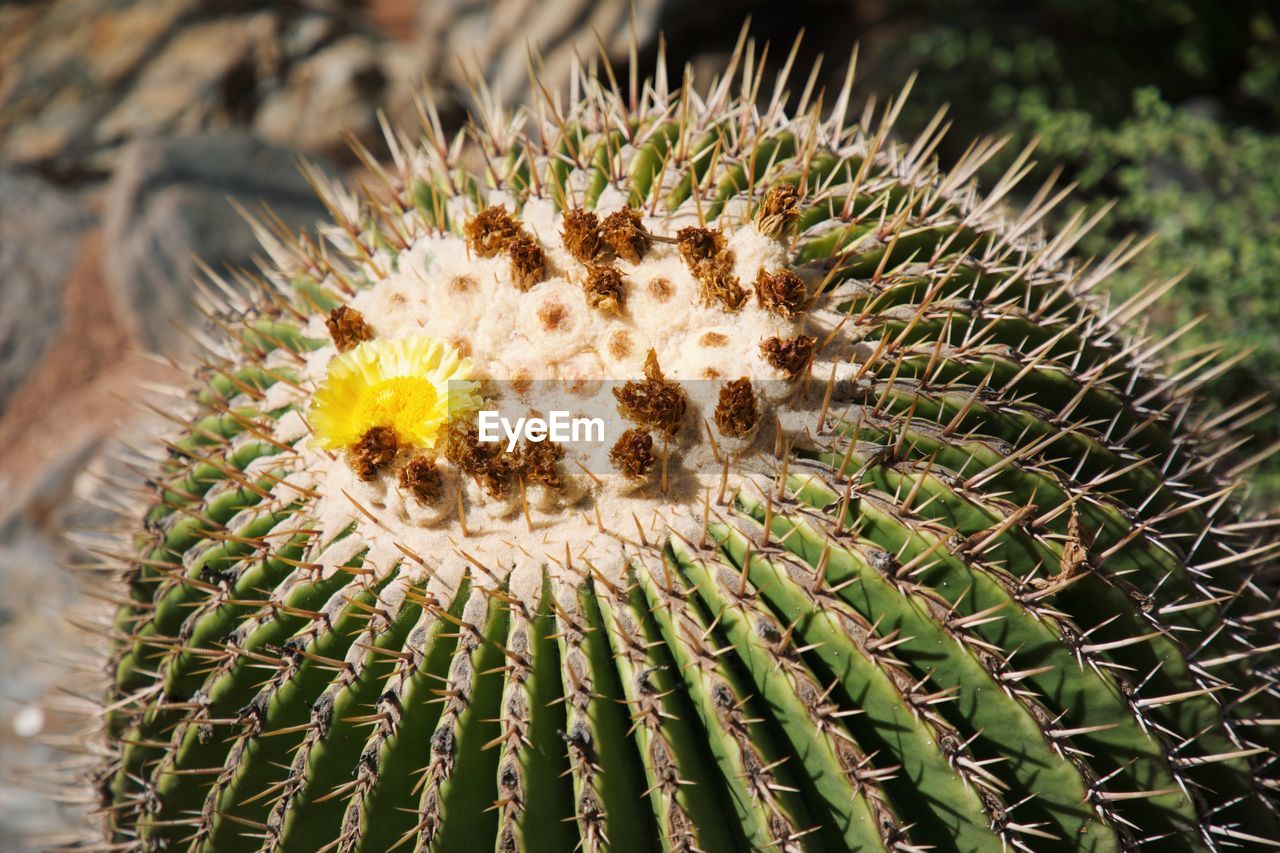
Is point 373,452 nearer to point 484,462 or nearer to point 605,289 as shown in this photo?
point 484,462

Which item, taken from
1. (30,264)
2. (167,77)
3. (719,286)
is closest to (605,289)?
(719,286)

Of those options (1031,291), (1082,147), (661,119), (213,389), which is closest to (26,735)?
(213,389)

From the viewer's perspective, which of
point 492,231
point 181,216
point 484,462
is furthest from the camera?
point 181,216

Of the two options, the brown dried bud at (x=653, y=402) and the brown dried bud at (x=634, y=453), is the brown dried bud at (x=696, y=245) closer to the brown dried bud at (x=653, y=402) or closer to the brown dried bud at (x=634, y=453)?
the brown dried bud at (x=653, y=402)

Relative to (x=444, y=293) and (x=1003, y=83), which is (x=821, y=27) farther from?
(x=444, y=293)

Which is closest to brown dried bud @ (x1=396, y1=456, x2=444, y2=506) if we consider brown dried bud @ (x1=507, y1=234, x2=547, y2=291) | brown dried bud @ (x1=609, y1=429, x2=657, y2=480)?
brown dried bud @ (x1=609, y1=429, x2=657, y2=480)

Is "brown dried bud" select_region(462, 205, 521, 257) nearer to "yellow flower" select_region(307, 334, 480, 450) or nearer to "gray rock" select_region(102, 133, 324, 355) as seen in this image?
"yellow flower" select_region(307, 334, 480, 450)
